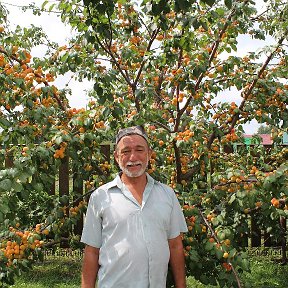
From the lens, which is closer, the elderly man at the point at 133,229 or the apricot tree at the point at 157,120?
the elderly man at the point at 133,229

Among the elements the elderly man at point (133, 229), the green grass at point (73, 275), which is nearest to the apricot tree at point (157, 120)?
the elderly man at point (133, 229)

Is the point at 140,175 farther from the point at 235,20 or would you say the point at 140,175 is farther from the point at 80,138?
the point at 235,20

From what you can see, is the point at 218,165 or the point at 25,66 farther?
the point at 218,165

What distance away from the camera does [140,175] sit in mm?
2342

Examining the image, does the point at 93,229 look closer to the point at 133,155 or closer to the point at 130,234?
the point at 130,234

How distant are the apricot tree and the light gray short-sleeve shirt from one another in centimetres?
42

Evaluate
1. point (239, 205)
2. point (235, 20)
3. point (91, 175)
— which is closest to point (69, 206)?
point (91, 175)

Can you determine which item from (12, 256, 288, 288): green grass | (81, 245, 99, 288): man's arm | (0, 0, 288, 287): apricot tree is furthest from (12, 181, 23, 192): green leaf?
(12, 256, 288, 288): green grass

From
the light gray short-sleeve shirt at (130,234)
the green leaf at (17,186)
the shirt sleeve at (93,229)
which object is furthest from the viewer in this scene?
the green leaf at (17,186)

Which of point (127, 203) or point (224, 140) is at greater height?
point (224, 140)

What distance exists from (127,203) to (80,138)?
744 mm

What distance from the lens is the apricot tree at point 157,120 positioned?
2730 mm

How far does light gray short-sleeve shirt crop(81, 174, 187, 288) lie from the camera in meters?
2.21

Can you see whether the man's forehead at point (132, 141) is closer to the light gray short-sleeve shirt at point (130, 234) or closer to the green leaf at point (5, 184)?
the light gray short-sleeve shirt at point (130, 234)
